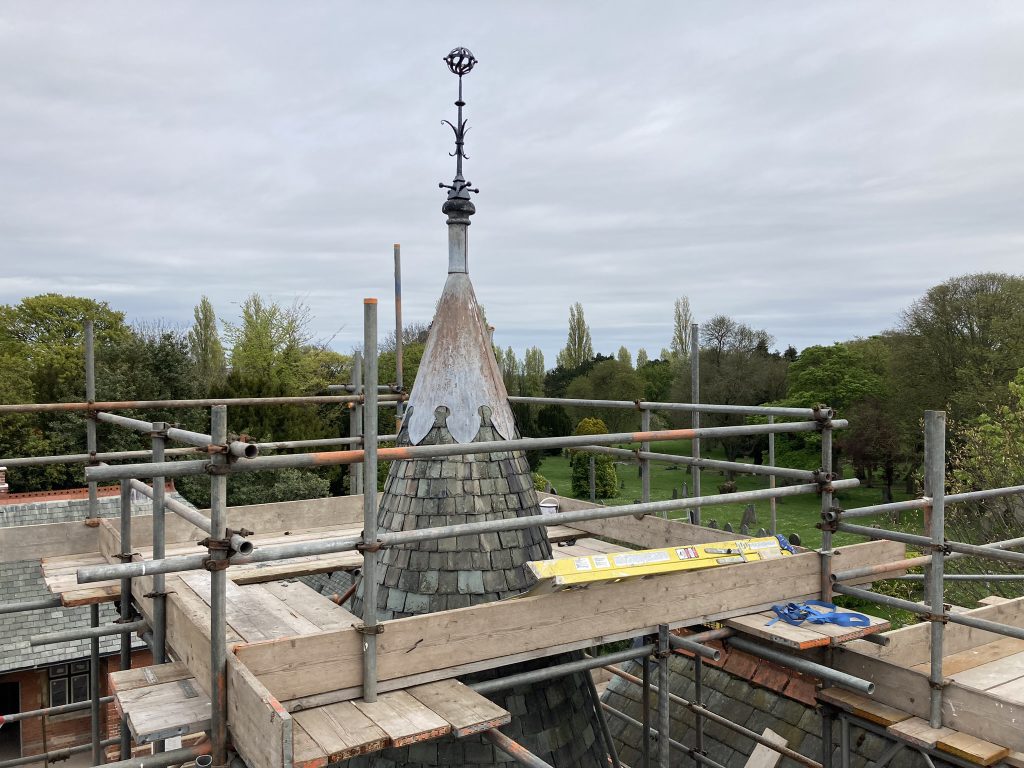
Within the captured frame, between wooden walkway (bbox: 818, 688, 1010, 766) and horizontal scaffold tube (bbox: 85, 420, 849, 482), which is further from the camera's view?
wooden walkway (bbox: 818, 688, 1010, 766)

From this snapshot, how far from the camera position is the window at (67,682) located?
21.5 metres

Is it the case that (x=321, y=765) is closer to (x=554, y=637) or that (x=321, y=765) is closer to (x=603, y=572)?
(x=554, y=637)

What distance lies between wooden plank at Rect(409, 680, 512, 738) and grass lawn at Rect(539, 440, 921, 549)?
31.7 metres

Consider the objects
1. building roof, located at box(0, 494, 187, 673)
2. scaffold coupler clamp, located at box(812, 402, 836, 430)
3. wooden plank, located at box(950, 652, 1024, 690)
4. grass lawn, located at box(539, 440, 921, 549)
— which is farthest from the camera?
grass lawn, located at box(539, 440, 921, 549)

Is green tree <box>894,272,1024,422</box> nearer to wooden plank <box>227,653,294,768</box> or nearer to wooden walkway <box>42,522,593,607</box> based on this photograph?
wooden walkway <box>42,522,593,607</box>

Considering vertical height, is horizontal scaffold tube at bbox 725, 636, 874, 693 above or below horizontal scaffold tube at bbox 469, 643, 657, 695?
below

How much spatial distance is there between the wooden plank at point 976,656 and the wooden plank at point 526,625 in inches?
57.0

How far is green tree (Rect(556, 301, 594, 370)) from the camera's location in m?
81.2

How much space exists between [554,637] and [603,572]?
0.62 m

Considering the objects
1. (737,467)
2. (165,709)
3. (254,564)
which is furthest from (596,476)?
(165,709)

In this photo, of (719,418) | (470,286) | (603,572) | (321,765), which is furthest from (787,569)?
(719,418)

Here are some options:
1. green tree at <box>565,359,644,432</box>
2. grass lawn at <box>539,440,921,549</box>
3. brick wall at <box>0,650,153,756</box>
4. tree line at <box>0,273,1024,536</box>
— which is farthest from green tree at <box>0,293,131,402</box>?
green tree at <box>565,359,644,432</box>

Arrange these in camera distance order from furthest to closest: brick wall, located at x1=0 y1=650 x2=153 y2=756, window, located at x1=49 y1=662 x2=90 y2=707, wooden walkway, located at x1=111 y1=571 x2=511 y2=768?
window, located at x1=49 y1=662 x2=90 y2=707 < brick wall, located at x1=0 y1=650 x2=153 y2=756 < wooden walkway, located at x1=111 y1=571 x2=511 y2=768

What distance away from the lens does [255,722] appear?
4.61 m
